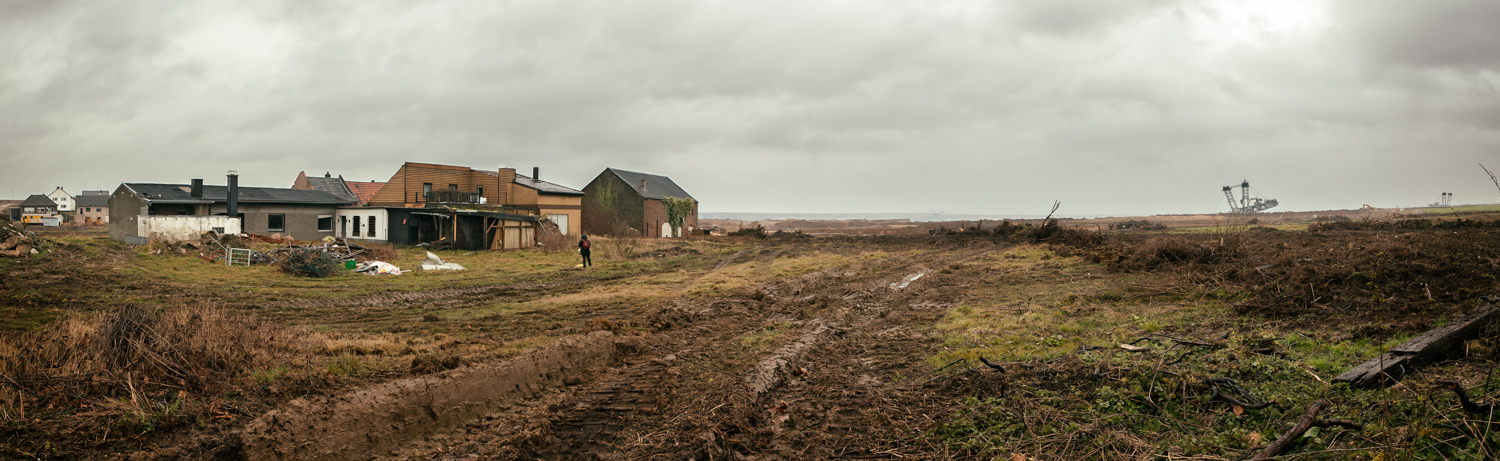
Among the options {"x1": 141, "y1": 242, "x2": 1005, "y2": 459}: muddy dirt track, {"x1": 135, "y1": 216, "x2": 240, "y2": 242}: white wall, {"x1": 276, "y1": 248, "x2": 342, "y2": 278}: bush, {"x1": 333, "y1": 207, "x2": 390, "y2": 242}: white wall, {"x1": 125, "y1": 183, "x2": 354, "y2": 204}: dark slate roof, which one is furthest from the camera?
{"x1": 333, "y1": 207, "x2": 390, "y2": 242}: white wall

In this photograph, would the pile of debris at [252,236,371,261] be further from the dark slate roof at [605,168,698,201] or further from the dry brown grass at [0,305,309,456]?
the dark slate roof at [605,168,698,201]

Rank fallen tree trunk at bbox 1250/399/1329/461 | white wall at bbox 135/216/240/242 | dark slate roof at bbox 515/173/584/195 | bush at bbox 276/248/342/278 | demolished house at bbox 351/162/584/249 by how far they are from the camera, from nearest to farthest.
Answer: fallen tree trunk at bbox 1250/399/1329/461, bush at bbox 276/248/342/278, white wall at bbox 135/216/240/242, demolished house at bbox 351/162/584/249, dark slate roof at bbox 515/173/584/195

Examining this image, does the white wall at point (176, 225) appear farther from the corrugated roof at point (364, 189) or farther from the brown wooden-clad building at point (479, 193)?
the corrugated roof at point (364, 189)

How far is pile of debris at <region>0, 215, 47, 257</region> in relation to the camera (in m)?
22.9

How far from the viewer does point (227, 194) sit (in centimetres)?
3612

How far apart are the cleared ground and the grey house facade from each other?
2261 centimetres

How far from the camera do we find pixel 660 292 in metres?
17.2

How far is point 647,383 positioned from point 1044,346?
209 inches

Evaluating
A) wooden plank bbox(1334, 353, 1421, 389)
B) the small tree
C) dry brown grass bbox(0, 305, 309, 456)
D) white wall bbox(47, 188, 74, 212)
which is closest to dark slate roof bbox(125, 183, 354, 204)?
the small tree

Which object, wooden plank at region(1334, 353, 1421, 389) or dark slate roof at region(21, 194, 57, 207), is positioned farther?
dark slate roof at region(21, 194, 57, 207)

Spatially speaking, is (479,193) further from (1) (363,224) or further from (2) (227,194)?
(2) (227,194)

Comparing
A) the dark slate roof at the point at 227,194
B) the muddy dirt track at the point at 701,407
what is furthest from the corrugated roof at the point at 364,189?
the muddy dirt track at the point at 701,407

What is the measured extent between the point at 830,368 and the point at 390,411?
202 inches

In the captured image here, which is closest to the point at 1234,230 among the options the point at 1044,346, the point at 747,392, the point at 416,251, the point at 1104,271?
the point at 1104,271
